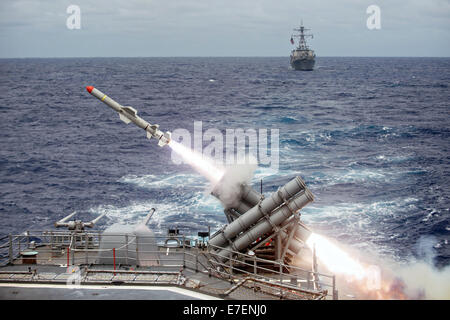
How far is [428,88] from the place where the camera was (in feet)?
474

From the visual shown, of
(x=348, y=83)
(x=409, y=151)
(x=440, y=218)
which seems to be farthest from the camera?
(x=348, y=83)

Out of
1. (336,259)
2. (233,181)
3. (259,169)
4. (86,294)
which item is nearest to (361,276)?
(336,259)

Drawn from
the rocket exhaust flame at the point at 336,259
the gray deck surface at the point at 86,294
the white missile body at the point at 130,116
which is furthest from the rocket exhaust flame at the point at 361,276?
the white missile body at the point at 130,116

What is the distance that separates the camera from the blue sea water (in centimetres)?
4081

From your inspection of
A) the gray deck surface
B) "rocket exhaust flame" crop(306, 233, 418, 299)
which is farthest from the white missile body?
the gray deck surface

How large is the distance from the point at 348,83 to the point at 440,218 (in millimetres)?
129401

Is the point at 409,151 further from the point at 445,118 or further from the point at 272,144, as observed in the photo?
the point at 445,118
